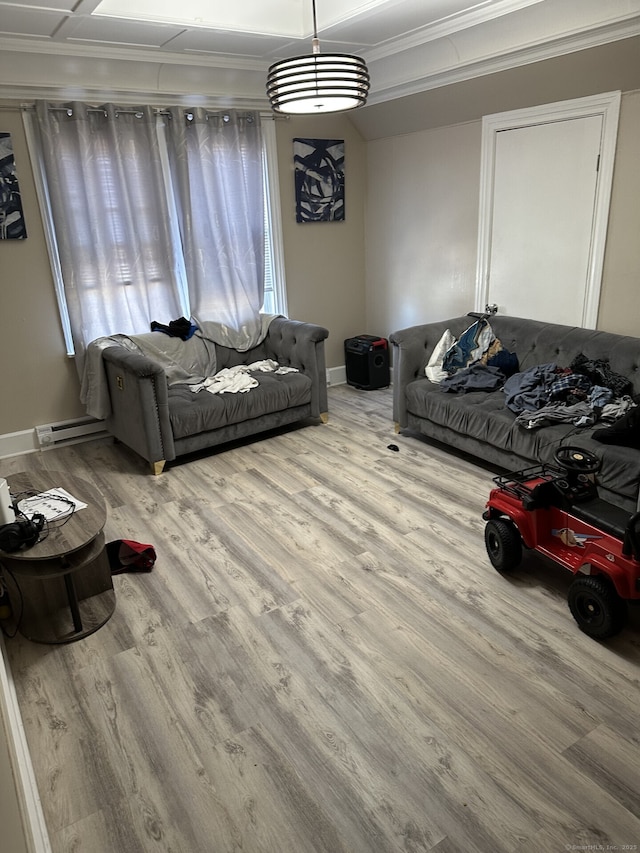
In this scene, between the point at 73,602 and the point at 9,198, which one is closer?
the point at 73,602

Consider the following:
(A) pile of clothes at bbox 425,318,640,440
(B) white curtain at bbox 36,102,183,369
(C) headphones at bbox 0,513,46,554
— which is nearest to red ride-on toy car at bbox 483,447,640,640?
(A) pile of clothes at bbox 425,318,640,440

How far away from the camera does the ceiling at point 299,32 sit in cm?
327

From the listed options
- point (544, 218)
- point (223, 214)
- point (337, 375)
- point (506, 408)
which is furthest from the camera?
point (337, 375)

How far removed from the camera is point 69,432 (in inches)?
180

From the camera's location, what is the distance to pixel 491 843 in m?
1.64

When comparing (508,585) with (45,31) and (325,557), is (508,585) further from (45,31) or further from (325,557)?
(45,31)

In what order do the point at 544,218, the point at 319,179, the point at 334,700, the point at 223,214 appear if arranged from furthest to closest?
the point at 319,179 → the point at 223,214 → the point at 544,218 → the point at 334,700

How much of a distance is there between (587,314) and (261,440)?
246cm

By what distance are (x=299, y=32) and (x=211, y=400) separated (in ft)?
8.01

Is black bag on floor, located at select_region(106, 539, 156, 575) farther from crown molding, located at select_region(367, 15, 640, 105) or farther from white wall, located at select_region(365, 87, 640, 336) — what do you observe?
crown molding, located at select_region(367, 15, 640, 105)

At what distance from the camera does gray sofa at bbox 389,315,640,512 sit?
2980mm

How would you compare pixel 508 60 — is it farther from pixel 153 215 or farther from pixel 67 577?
pixel 67 577

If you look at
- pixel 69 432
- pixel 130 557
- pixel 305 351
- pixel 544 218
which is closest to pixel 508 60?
pixel 544 218

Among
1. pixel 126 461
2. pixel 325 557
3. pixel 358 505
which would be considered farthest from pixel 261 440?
pixel 325 557
